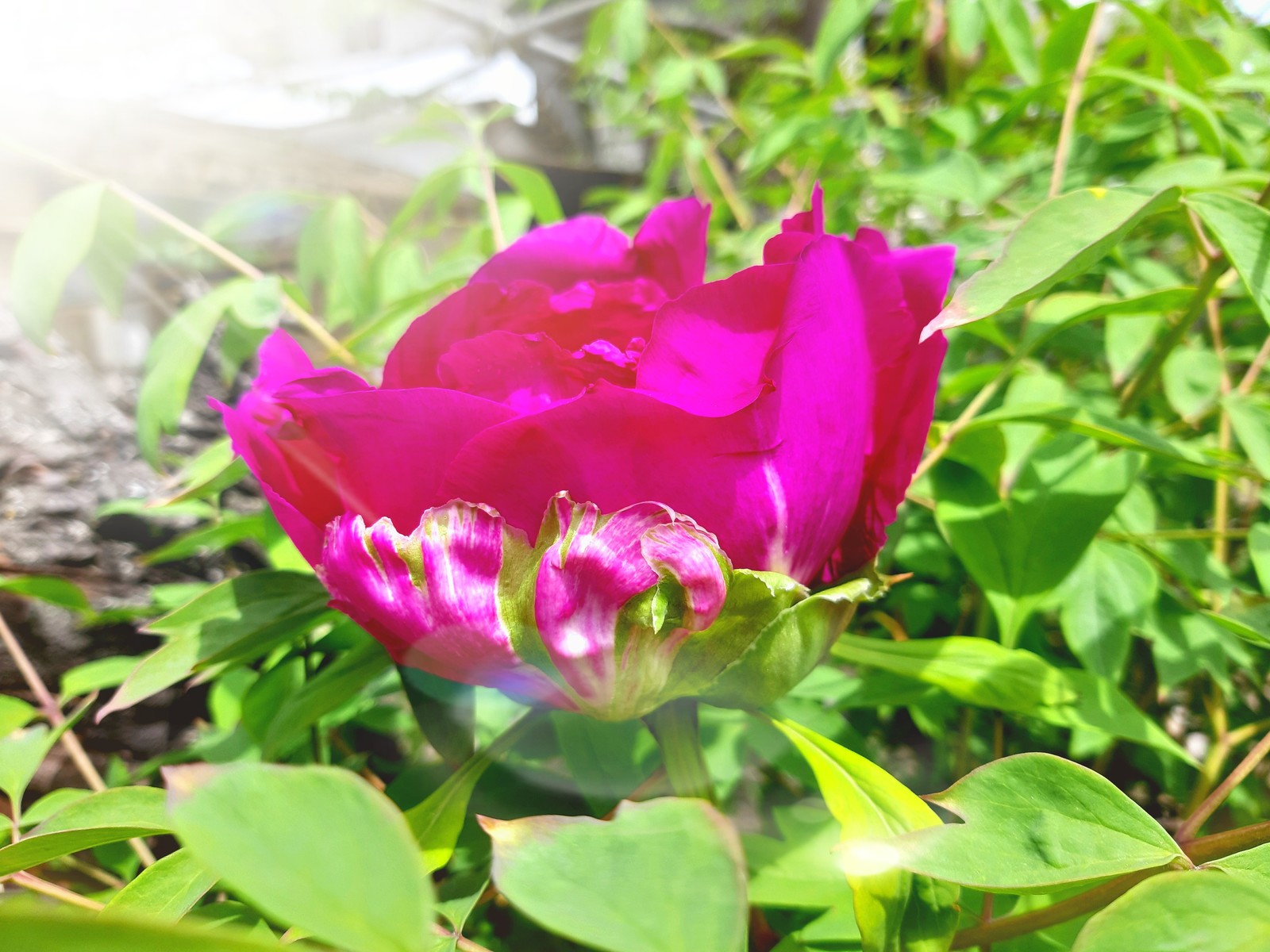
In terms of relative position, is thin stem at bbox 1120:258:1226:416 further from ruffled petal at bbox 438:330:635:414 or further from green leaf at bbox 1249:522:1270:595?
ruffled petal at bbox 438:330:635:414

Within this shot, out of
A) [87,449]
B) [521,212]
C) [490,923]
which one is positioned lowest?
[490,923]

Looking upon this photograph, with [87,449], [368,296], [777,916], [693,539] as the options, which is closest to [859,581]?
[693,539]

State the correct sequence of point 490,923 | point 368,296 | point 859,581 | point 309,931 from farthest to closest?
1. point 368,296
2. point 490,923
3. point 859,581
4. point 309,931

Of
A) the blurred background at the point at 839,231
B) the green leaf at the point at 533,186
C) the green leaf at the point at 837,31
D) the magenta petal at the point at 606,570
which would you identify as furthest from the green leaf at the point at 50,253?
the green leaf at the point at 837,31

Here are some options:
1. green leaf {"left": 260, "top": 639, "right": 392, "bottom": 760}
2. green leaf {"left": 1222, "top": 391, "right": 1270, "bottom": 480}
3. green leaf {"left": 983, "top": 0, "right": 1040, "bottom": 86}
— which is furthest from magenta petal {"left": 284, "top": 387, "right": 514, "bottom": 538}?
green leaf {"left": 983, "top": 0, "right": 1040, "bottom": 86}

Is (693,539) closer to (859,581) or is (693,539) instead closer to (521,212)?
(859,581)
